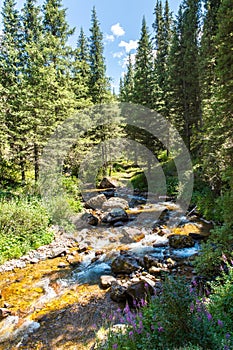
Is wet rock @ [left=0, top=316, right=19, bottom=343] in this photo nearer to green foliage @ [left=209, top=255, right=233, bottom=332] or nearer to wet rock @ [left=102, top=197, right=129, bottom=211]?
green foliage @ [left=209, top=255, right=233, bottom=332]

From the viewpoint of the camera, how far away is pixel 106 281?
5.95m

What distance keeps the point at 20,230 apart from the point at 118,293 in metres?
4.80

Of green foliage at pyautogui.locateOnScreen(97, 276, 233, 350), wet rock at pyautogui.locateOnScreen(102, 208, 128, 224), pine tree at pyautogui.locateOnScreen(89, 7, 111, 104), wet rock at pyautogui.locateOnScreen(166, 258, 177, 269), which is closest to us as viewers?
green foliage at pyautogui.locateOnScreen(97, 276, 233, 350)

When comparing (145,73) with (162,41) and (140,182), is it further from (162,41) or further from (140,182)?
(162,41)

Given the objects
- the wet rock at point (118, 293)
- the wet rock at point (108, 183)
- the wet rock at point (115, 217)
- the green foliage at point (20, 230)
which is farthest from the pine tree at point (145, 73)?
the wet rock at point (118, 293)

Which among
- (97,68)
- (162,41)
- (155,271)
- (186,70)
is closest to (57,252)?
(155,271)

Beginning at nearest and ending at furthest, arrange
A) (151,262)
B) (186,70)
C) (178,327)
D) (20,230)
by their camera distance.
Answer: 1. (178,327)
2. (151,262)
3. (20,230)
4. (186,70)

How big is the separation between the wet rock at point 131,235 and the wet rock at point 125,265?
233cm

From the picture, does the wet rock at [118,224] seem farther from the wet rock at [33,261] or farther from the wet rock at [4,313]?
the wet rock at [4,313]

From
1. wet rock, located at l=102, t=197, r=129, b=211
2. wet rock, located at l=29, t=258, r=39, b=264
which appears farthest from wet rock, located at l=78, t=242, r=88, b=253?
wet rock, located at l=102, t=197, r=129, b=211

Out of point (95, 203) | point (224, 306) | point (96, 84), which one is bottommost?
point (95, 203)

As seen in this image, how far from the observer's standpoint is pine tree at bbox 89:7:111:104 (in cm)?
2114

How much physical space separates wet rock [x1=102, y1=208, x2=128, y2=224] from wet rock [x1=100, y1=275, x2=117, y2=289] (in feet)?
18.1

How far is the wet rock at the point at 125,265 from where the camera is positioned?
21.1 ft
